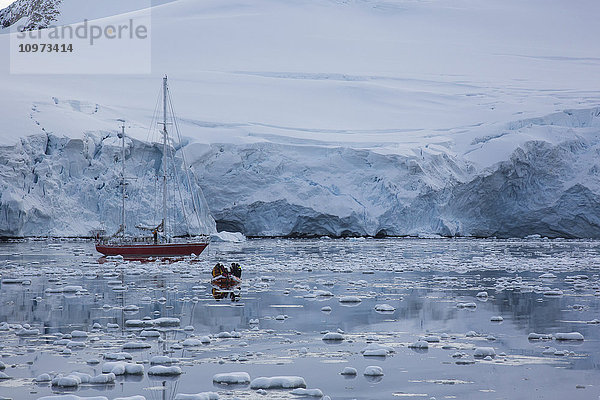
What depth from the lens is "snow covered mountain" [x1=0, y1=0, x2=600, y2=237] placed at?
29.6 metres

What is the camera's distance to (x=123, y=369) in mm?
6609

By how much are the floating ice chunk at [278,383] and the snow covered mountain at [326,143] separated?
916 inches

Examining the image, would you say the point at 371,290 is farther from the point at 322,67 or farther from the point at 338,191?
the point at 322,67

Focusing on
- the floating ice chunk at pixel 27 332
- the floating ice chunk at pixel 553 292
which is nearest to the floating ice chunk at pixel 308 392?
the floating ice chunk at pixel 27 332

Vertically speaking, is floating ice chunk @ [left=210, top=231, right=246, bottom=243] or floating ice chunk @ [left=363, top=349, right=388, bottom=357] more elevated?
floating ice chunk @ [left=210, top=231, right=246, bottom=243]

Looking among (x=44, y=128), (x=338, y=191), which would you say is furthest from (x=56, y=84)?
(x=338, y=191)

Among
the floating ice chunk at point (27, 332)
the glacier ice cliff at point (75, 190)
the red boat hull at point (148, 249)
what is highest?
the glacier ice cliff at point (75, 190)

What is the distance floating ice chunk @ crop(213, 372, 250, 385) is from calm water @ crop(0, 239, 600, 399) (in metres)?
0.12

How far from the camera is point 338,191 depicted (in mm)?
33281

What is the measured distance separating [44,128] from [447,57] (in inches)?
1486

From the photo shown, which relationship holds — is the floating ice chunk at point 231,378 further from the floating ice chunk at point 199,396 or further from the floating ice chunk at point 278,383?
the floating ice chunk at point 199,396

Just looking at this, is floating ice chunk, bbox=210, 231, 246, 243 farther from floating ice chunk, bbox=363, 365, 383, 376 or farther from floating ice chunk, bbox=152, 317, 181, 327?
floating ice chunk, bbox=363, 365, 383, 376

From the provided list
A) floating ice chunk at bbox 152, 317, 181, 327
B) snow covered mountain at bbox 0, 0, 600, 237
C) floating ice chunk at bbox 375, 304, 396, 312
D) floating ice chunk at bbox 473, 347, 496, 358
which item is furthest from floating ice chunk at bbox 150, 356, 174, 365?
snow covered mountain at bbox 0, 0, 600, 237

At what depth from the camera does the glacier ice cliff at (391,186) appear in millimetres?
32594
